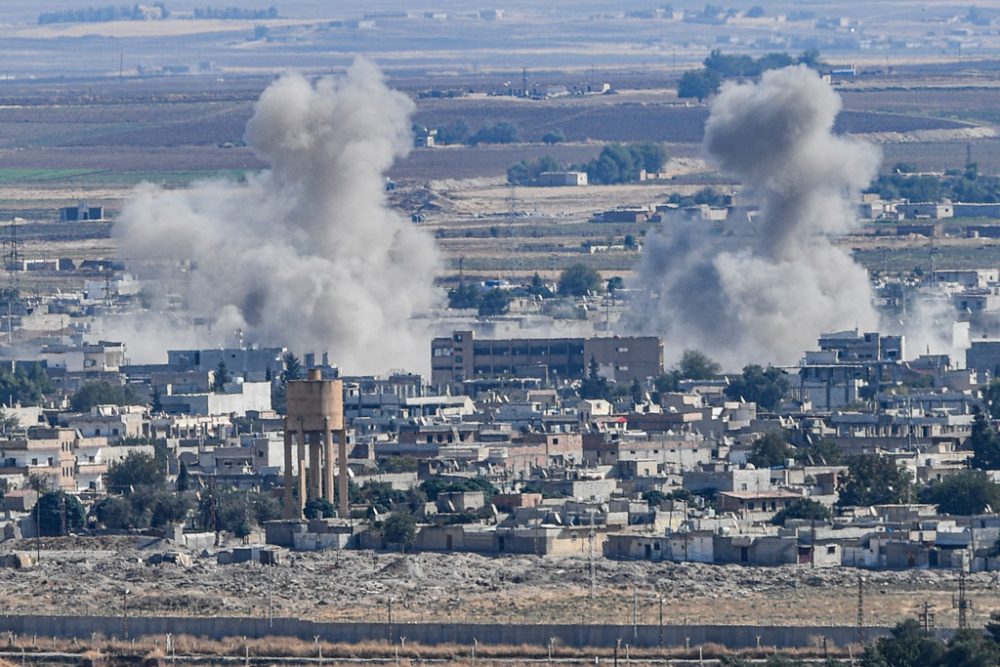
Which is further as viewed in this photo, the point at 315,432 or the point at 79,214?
the point at 79,214

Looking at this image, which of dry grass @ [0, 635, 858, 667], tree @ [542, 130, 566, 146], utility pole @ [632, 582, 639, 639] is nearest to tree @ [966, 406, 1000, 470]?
utility pole @ [632, 582, 639, 639]

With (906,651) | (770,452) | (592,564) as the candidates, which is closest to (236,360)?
(770,452)

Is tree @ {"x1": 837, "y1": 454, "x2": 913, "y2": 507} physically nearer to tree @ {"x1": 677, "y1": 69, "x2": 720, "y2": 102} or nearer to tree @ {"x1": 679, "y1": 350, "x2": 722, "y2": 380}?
tree @ {"x1": 679, "y1": 350, "x2": 722, "y2": 380}

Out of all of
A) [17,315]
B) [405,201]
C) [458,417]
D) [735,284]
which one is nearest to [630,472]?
[458,417]

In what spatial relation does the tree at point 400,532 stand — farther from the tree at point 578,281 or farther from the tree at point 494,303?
the tree at point 578,281

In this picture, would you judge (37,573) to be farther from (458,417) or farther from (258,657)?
(458,417)

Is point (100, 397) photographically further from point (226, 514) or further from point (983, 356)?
point (226, 514)

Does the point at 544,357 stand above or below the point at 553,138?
below
